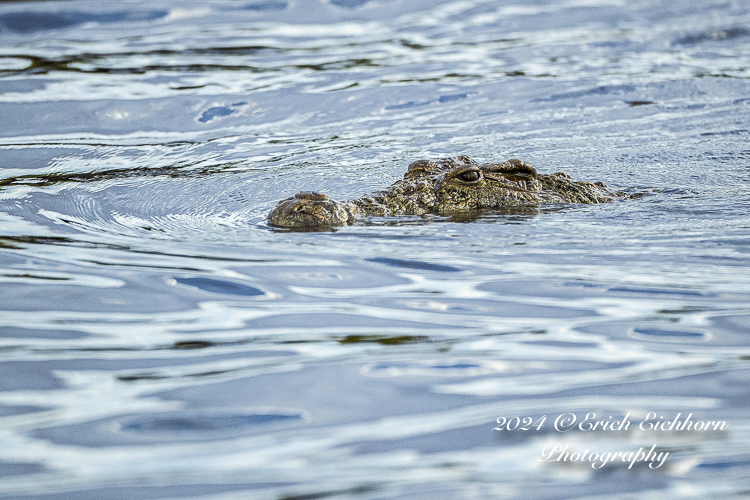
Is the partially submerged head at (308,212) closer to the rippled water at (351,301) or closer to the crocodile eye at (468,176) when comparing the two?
the rippled water at (351,301)

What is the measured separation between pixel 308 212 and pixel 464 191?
1634 mm

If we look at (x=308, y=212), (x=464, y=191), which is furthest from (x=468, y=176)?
(x=308, y=212)

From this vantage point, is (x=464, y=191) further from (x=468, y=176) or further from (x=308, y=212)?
(x=308, y=212)

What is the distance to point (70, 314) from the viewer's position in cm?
471

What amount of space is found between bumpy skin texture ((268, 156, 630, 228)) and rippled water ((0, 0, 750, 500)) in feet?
0.88

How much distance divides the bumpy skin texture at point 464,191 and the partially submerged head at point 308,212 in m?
0.03

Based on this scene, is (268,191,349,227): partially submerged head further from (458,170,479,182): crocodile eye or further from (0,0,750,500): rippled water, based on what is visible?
(458,170,479,182): crocodile eye

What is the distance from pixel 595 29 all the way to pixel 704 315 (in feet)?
46.9

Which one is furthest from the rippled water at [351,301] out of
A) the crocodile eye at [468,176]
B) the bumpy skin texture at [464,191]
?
the crocodile eye at [468,176]

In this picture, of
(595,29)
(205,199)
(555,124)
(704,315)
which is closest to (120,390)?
(704,315)

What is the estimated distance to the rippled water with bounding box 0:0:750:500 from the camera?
325 centimetres

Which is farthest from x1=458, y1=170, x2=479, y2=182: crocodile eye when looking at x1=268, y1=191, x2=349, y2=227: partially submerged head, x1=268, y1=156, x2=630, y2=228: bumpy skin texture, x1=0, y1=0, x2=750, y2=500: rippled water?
x1=268, y1=191, x2=349, y2=227: partially submerged head

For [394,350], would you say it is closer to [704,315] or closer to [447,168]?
[704,315]

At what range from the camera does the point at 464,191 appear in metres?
7.61
